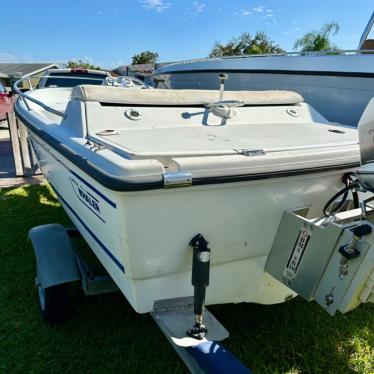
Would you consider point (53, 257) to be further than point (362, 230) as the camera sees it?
Yes

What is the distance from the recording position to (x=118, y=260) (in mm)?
1658

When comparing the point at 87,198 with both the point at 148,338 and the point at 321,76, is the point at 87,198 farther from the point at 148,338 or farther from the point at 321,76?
the point at 321,76

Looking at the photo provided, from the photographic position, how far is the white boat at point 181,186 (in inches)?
59.5

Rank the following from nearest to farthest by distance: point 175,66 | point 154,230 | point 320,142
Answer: point 154,230 → point 320,142 → point 175,66

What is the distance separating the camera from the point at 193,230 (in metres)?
1.61

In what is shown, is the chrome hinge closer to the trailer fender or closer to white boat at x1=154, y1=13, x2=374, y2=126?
the trailer fender

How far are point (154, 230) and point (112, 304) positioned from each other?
130 cm

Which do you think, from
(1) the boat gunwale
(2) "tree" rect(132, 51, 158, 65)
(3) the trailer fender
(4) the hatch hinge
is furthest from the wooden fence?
(2) "tree" rect(132, 51, 158, 65)

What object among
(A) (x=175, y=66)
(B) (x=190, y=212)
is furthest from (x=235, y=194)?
(A) (x=175, y=66)

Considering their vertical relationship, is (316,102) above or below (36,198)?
above

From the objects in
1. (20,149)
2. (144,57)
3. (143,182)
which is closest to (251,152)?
(143,182)

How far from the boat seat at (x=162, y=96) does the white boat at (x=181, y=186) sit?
12 mm

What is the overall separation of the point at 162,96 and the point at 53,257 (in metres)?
1.23

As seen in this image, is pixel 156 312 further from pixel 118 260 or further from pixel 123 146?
pixel 123 146
